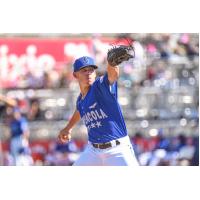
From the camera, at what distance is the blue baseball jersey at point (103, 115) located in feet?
22.8

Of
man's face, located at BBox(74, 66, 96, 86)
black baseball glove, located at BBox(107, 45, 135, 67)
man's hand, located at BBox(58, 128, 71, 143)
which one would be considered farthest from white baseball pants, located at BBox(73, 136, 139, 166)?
black baseball glove, located at BBox(107, 45, 135, 67)

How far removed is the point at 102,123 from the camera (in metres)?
6.99

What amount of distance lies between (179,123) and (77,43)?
1.93 m

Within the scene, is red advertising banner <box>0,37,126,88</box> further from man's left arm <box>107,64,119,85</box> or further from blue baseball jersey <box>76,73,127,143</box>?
man's left arm <box>107,64,119,85</box>

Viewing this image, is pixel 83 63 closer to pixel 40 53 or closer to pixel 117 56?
pixel 117 56

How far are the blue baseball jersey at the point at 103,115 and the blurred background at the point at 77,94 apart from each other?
164 inches

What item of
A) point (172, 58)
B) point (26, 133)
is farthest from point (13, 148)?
point (172, 58)

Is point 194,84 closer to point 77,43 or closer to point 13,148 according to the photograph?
point 77,43

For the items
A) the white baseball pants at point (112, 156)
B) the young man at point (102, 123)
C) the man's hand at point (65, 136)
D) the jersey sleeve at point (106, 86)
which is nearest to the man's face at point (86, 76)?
the young man at point (102, 123)

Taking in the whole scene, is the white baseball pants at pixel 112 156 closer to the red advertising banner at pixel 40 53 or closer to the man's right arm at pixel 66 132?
the man's right arm at pixel 66 132

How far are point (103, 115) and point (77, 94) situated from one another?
14.4 ft

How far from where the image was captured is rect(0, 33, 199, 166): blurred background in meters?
11.3
